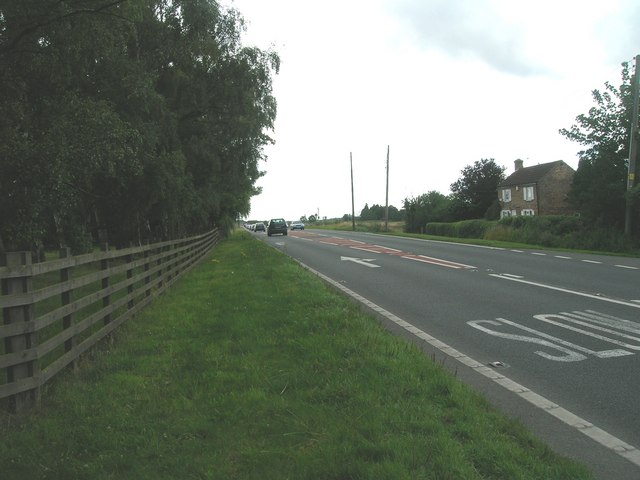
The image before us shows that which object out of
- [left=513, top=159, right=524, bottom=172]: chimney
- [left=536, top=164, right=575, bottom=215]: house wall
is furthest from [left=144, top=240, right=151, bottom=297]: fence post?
[left=513, top=159, right=524, bottom=172]: chimney

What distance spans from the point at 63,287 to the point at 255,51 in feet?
54.2

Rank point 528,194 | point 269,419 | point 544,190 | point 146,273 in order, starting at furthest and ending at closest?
point 528,194, point 544,190, point 146,273, point 269,419

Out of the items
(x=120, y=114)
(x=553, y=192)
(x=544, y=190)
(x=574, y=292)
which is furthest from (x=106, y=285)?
(x=553, y=192)

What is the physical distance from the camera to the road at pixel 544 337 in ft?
13.7

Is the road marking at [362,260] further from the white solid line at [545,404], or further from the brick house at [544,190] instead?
the brick house at [544,190]

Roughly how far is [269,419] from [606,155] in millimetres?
28199

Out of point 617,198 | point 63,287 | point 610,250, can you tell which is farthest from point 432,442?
point 617,198

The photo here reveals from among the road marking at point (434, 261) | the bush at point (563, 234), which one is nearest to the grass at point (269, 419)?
the road marking at point (434, 261)

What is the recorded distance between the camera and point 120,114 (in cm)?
1377

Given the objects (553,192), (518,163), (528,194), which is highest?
(518,163)

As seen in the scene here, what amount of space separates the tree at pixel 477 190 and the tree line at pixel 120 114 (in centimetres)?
5038

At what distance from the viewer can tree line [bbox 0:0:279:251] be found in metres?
10.2

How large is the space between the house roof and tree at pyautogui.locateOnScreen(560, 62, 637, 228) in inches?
1230

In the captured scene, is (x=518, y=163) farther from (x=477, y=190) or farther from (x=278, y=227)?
(x=278, y=227)
